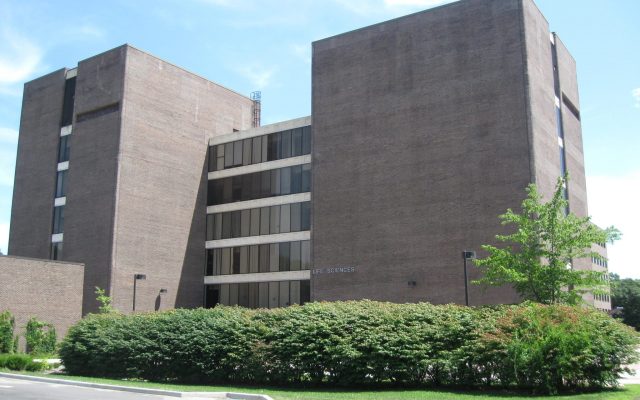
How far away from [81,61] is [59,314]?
71.7 ft

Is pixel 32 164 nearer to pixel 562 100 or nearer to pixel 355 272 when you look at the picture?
pixel 355 272

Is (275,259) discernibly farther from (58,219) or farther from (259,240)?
(58,219)

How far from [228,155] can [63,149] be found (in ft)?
45.0

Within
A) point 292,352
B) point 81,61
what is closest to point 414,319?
point 292,352

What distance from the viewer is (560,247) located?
27.0 metres

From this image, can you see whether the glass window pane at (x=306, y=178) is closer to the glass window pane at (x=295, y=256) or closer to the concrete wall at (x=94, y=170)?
the glass window pane at (x=295, y=256)

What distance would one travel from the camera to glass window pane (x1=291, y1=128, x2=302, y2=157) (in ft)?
172

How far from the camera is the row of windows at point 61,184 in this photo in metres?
53.9

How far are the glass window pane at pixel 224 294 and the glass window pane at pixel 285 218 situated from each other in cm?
733

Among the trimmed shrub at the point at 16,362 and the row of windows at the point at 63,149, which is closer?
the trimmed shrub at the point at 16,362

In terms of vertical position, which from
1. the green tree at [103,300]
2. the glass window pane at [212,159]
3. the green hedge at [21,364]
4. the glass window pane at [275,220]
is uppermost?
the glass window pane at [212,159]

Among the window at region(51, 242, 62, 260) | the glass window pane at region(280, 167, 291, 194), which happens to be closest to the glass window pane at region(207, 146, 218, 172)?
the glass window pane at region(280, 167, 291, 194)

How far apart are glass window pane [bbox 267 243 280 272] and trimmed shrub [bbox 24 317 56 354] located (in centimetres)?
1650

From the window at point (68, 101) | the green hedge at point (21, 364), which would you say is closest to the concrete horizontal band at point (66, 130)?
the window at point (68, 101)
